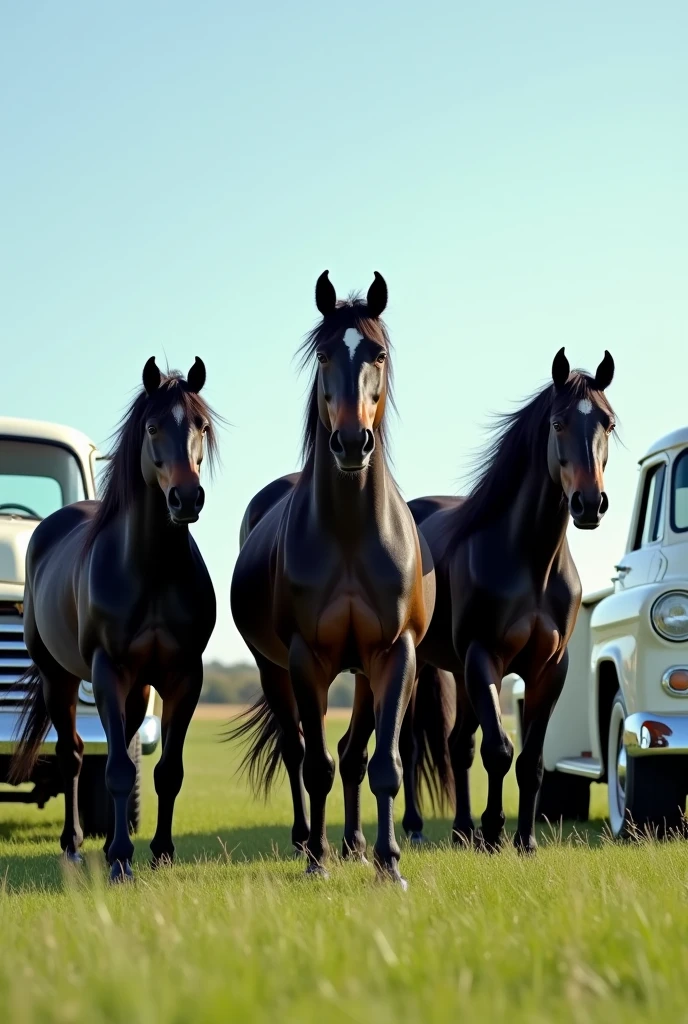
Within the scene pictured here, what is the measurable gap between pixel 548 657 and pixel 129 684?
2313 millimetres

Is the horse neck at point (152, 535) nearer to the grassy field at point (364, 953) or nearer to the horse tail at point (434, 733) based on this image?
the grassy field at point (364, 953)

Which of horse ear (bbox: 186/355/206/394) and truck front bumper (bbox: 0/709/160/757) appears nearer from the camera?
horse ear (bbox: 186/355/206/394)

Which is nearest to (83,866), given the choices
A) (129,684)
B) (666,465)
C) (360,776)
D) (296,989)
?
(129,684)

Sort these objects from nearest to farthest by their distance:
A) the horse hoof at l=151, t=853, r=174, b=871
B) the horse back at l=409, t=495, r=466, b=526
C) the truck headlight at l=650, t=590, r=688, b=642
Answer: the horse hoof at l=151, t=853, r=174, b=871
the truck headlight at l=650, t=590, r=688, b=642
the horse back at l=409, t=495, r=466, b=526

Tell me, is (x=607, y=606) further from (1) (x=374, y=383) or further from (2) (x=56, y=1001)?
(2) (x=56, y=1001)

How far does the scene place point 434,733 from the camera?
942 centimetres

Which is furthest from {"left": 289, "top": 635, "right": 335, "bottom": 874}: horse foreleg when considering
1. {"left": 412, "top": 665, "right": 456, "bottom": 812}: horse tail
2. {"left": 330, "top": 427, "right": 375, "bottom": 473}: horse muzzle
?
{"left": 412, "top": 665, "right": 456, "bottom": 812}: horse tail

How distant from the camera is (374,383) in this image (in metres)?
5.63

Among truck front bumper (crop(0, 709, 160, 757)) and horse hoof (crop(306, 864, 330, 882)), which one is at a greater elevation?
truck front bumper (crop(0, 709, 160, 757))

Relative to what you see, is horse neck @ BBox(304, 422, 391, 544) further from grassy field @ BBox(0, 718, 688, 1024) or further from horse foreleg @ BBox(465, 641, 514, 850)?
grassy field @ BBox(0, 718, 688, 1024)

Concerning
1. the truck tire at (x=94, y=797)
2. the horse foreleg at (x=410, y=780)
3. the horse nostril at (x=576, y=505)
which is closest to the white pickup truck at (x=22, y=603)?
the truck tire at (x=94, y=797)

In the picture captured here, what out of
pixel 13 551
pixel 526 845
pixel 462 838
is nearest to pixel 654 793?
pixel 526 845

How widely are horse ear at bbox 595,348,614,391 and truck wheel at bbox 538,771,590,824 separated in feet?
14.6

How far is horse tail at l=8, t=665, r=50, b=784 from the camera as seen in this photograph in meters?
8.92
